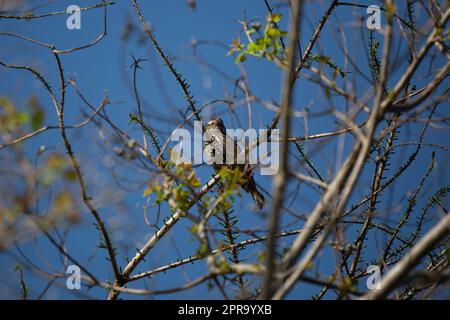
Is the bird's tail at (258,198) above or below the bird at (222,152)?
below

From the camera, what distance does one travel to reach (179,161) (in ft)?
7.65

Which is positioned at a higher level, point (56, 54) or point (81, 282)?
point (56, 54)

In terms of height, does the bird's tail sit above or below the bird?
below

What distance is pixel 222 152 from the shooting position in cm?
467

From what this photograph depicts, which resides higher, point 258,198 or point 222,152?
point 222,152

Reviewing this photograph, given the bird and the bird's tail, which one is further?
the bird's tail

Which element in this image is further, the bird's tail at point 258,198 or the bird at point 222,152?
the bird's tail at point 258,198

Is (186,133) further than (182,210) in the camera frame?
Yes

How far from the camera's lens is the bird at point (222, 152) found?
418cm

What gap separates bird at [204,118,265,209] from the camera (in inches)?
164

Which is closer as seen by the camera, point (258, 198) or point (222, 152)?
point (258, 198)
